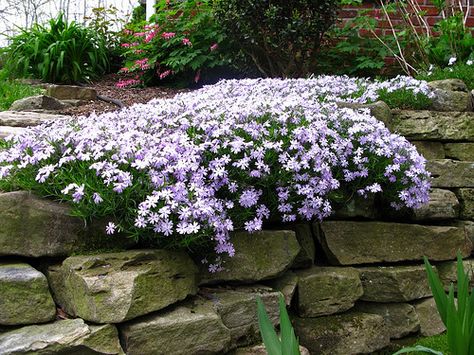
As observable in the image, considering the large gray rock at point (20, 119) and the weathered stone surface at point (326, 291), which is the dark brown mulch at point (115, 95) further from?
the weathered stone surface at point (326, 291)

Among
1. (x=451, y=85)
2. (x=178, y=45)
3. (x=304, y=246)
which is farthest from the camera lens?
(x=178, y=45)

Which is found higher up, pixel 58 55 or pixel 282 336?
pixel 58 55

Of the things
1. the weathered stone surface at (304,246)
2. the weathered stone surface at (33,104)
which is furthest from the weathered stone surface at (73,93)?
the weathered stone surface at (304,246)

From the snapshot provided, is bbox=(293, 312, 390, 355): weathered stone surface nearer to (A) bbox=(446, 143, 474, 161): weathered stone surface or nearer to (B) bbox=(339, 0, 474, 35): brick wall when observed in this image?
(A) bbox=(446, 143, 474, 161): weathered stone surface

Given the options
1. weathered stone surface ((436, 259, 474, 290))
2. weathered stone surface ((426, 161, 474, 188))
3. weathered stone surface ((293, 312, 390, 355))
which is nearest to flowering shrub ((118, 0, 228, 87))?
weathered stone surface ((426, 161, 474, 188))

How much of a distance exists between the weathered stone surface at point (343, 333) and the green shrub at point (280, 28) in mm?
3054

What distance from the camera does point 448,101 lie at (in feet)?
13.7

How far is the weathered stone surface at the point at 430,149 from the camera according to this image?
3.90 metres

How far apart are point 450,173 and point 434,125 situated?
15.6 inches

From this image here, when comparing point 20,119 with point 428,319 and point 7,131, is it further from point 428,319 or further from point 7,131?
point 428,319

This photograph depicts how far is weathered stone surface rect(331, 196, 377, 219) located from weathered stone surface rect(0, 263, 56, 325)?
1.57 metres

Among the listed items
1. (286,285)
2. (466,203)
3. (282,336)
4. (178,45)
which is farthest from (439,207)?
(178,45)

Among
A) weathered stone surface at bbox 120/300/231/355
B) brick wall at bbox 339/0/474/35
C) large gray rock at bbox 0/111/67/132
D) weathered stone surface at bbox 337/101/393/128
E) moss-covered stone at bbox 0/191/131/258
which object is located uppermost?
brick wall at bbox 339/0/474/35

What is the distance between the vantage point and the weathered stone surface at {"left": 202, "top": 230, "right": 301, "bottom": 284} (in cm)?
267
